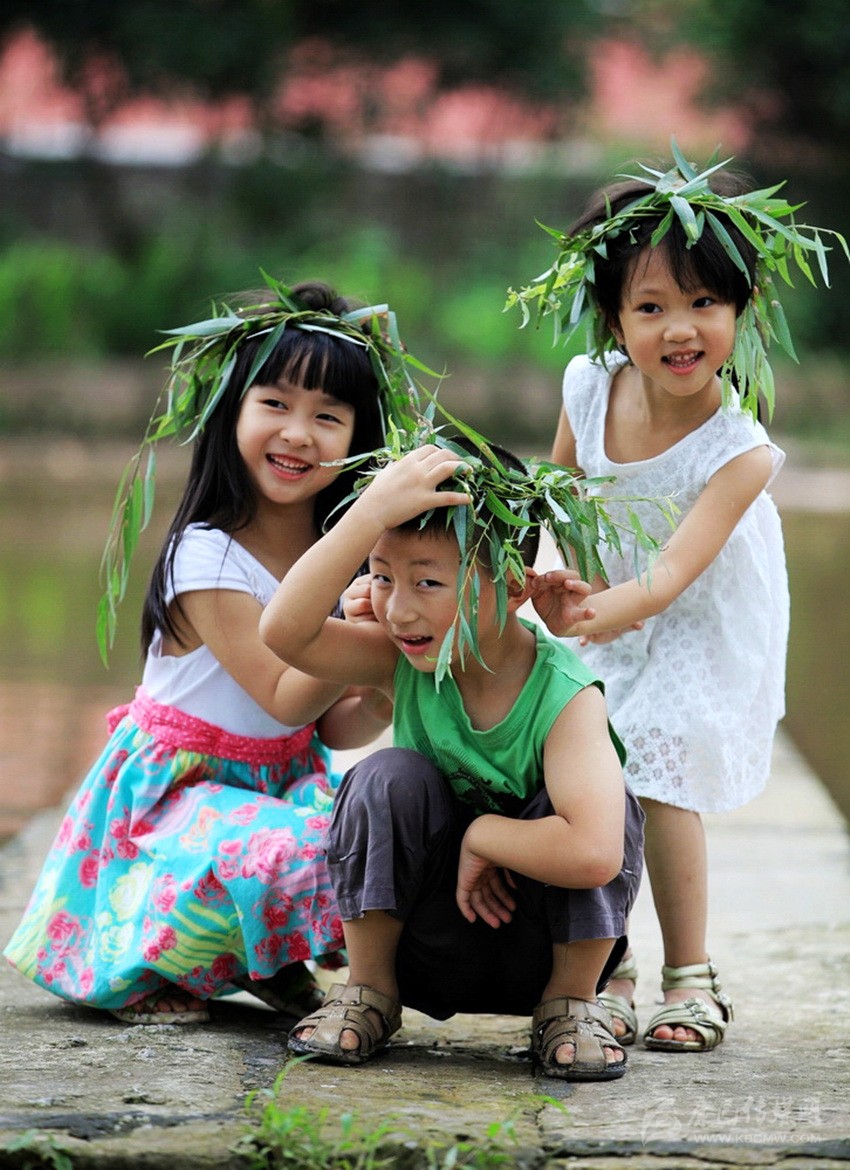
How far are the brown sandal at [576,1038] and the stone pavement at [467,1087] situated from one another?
0.03 meters

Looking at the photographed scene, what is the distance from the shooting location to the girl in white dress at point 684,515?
2.92 metres

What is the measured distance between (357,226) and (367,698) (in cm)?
1698

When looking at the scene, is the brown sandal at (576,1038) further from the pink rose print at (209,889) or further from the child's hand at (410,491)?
the child's hand at (410,491)

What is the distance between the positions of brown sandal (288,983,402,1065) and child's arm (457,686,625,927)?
223 mm

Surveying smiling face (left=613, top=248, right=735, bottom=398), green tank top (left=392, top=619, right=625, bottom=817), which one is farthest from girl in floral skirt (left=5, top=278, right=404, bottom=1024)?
smiling face (left=613, top=248, right=735, bottom=398)

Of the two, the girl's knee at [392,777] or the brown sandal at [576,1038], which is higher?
the girl's knee at [392,777]

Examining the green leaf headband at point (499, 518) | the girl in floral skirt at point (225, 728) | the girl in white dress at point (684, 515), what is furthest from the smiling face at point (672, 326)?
the girl in floral skirt at point (225, 728)

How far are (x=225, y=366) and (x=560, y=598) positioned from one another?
0.84 m

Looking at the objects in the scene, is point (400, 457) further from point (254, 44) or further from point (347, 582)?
point (254, 44)

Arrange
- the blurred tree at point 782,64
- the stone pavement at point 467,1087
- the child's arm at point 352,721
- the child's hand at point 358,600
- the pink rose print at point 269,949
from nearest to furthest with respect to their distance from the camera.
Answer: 1. the stone pavement at point 467,1087
2. the child's hand at point 358,600
3. the pink rose print at point 269,949
4. the child's arm at point 352,721
5. the blurred tree at point 782,64

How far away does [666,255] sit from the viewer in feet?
9.59

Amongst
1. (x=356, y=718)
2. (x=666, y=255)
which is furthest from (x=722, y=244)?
(x=356, y=718)

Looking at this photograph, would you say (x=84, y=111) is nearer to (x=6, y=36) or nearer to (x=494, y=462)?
(x=6, y=36)

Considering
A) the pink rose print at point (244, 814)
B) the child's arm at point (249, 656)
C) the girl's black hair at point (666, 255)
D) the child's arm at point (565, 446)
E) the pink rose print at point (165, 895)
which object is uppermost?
the girl's black hair at point (666, 255)
